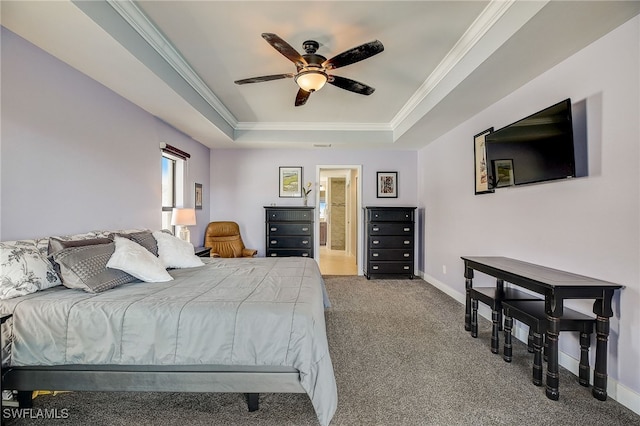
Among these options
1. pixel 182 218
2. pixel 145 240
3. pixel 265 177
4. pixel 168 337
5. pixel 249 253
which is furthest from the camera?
pixel 265 177

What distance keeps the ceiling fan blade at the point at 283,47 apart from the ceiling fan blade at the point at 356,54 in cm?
20

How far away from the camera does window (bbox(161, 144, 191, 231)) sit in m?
4.00

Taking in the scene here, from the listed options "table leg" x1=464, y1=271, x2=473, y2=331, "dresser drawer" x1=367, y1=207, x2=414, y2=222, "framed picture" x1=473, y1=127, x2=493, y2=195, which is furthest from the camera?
"dresser drawer" x1=367, y1=207, x2=414, y2=222

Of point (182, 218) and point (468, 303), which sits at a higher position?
point (182, 218)

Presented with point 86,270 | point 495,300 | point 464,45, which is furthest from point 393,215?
point 86,270

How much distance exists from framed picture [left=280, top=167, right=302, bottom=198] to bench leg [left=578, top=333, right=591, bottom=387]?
4.32m

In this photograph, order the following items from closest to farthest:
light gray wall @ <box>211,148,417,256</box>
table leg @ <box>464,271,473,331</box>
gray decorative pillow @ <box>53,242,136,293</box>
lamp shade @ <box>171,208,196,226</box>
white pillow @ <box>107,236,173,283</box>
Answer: gray decorative pillow @ <box>53,242,136,293</box>
white pillow @ <box>107,236,173,283</box>
table leg @ <box>464,271,473,331</box>
lamp shade @ <box>171,208,196,226</box>
light gray wall @ <box>211,148,417,256</box>

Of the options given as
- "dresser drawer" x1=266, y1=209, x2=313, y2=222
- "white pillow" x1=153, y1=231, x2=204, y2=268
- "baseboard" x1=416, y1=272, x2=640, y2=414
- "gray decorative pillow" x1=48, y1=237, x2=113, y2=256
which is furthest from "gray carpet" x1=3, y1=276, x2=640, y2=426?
"dresser drawer" x1=266, y1=209, x2=313, y2=222

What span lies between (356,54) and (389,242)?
11.6 ft

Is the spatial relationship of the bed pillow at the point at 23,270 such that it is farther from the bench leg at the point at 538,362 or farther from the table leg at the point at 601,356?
the table leg at the point at 601,356

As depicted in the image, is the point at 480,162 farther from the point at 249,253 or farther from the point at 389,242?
the point at 249,253

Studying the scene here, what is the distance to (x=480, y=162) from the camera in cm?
338

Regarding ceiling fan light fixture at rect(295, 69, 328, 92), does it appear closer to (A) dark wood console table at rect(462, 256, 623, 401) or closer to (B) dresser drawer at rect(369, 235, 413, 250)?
(A) dark wood console table at rect(462, 256, 623, 401)

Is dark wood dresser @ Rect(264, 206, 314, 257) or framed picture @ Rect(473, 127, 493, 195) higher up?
framed picture @ Rect(473, 127, 493, 195)
